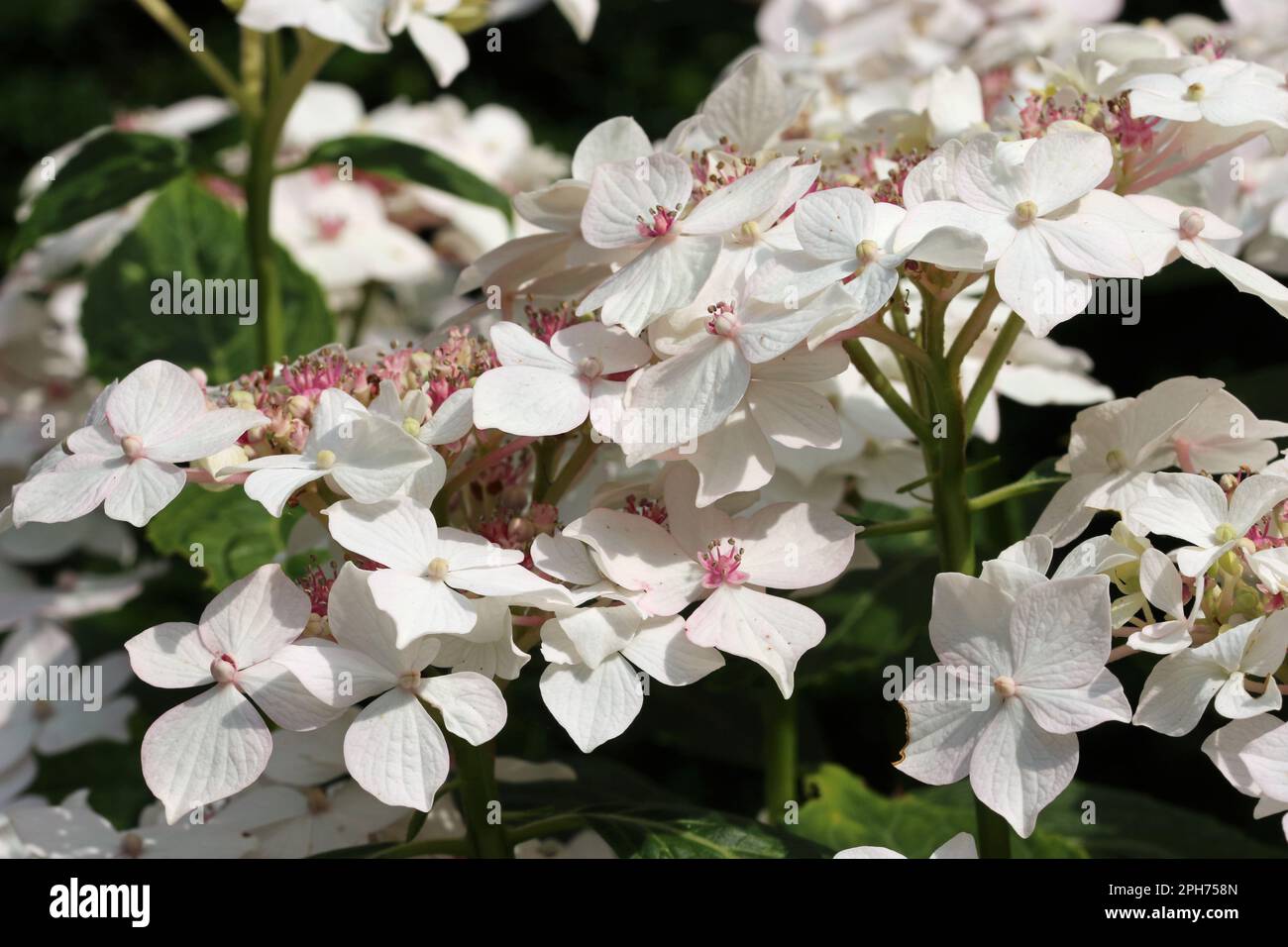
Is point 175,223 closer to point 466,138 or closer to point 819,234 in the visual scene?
point 466,138

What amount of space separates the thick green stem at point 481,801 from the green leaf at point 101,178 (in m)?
0.49

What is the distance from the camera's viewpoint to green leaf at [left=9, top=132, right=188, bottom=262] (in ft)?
3.10

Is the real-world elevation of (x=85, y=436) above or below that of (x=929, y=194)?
below

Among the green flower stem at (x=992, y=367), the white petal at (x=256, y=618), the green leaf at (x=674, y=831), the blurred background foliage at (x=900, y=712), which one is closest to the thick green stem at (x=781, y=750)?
the blurred background foliage at (x=900, y=712)

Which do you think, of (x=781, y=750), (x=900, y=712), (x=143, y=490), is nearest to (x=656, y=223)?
(x=143, y=490)

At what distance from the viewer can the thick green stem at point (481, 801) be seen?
66 centimetres

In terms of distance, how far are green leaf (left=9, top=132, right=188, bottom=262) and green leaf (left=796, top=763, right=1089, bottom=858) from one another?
1.89 ft

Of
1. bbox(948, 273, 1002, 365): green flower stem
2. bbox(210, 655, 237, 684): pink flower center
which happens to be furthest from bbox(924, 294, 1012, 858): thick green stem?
bbox(210, 655, 237, 684): pink flower center

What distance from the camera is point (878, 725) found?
1.08 meters

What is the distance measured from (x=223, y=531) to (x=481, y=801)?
10.6 inches

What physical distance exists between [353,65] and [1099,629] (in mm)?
1696

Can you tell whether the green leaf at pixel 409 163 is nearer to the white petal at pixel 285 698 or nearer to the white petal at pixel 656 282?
the white petal at pixel 656 282
